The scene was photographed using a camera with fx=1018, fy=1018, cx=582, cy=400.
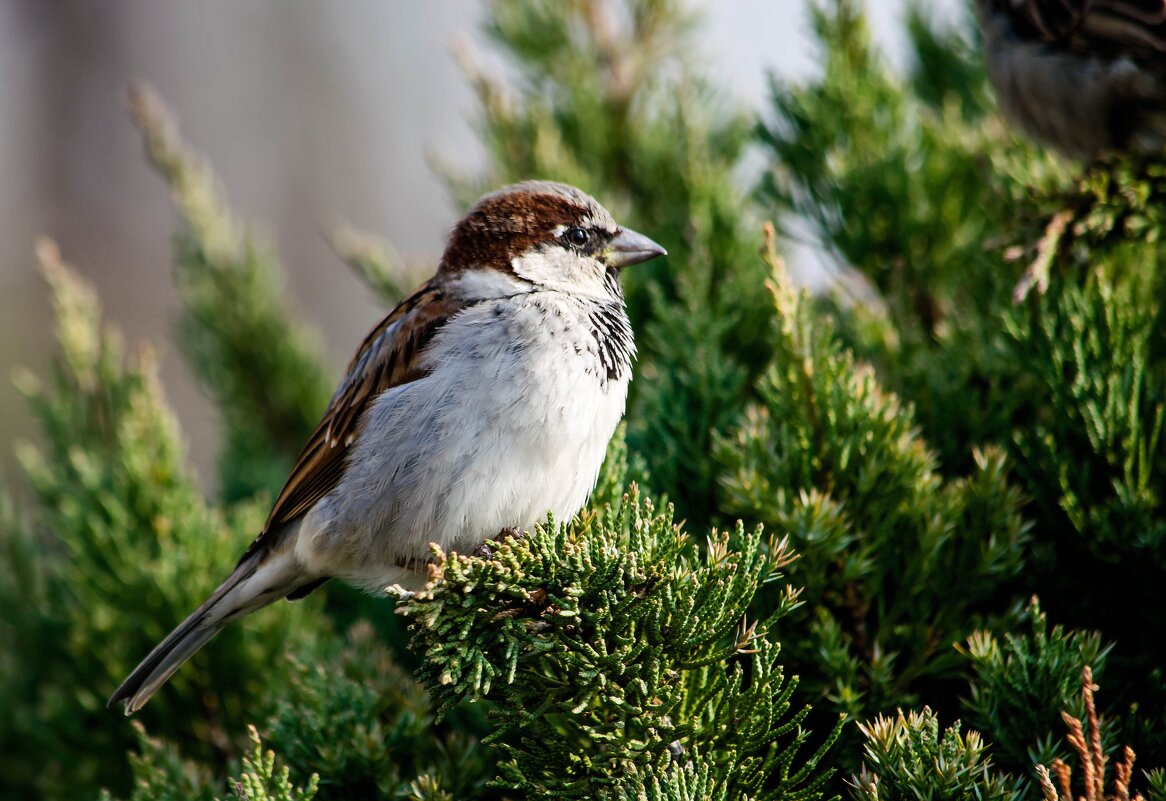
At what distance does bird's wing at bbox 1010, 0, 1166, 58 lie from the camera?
1604mm

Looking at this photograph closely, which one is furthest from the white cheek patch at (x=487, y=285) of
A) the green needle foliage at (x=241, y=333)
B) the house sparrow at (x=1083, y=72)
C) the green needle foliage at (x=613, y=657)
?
the house sparrow at (x=1083, y=72)

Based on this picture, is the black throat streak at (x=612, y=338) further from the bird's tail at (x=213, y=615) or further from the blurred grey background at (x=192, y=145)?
the blurred grey background at (x=192, y=145)

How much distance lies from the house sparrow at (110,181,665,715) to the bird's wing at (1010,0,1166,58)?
84 cm

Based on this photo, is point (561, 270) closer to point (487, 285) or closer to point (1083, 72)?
point (487, 285)

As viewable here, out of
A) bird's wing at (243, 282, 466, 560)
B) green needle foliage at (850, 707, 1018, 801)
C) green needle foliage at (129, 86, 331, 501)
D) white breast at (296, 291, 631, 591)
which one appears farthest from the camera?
green needle foliage at (129, 86, 331, 501)

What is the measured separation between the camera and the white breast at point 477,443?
54.5 inches

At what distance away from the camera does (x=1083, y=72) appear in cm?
176

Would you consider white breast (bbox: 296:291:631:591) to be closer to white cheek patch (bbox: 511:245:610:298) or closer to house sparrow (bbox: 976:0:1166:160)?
white cheek patch (bbox: 511:245:610:298)

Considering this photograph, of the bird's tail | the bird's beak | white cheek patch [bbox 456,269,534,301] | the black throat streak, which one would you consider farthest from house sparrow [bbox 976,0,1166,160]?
the bird's tail

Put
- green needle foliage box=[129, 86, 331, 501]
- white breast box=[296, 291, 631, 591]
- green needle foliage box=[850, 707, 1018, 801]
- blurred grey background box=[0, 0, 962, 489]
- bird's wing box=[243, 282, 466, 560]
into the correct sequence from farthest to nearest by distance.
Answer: blurred grey background box=[0, 0, 962, 489] < green needle foliage box=[129, 86, 331, 501] < bird's wing box=[243, 282, 466, 560] < white breast box=[296, 291, 631, 591] < green needle foliage box=[850, 707, 1018, 801]

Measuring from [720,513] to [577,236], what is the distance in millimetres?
547

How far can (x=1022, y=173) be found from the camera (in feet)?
5.54

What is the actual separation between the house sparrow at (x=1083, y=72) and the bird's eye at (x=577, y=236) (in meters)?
0.84

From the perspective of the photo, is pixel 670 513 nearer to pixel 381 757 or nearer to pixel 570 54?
pixel 381 757
